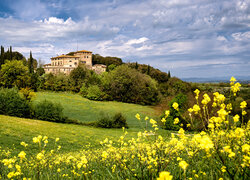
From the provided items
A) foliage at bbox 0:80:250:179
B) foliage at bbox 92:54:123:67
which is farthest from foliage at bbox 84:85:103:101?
foliage at bbox 0:80:250:179

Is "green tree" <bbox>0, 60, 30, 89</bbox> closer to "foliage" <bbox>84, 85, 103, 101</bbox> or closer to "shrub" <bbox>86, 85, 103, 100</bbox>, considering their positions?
"foliage" <bbox>84, 85, 103, 101</bbox>

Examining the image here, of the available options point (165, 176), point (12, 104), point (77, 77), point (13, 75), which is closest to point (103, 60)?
point (77, 77)

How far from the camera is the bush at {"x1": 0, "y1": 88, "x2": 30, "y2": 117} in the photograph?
3078 cm

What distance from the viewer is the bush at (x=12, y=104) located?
30.8 m

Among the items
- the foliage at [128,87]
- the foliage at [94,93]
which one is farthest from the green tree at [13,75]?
the foliage at [128,87]

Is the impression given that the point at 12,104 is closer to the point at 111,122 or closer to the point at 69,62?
the point at 111,122

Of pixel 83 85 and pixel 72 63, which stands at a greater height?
pixel 72 63

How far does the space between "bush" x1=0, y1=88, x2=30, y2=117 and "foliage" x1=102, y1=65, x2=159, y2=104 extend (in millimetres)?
31722

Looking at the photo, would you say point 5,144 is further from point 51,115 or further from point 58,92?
point 58,92

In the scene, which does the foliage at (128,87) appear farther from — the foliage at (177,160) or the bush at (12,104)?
the foliage at (177,160)

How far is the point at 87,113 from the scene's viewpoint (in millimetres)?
44031

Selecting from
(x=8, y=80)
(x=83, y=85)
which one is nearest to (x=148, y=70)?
(x=83, y=85)

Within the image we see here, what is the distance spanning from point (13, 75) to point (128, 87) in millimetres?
35051

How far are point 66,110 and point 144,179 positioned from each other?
43744mm
